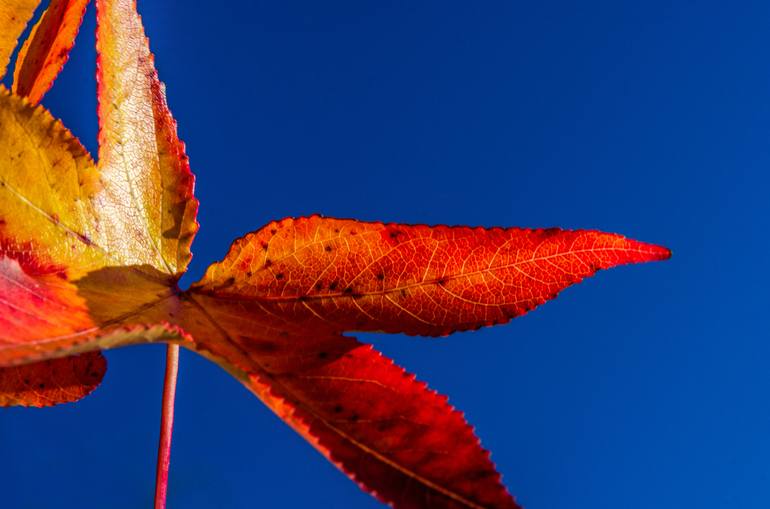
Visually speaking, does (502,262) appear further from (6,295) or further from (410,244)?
(6,295)

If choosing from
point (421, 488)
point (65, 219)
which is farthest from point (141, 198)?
point (421, 488)

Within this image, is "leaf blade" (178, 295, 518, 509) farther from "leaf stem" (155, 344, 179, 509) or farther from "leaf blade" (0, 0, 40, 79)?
"leaf blade" (0, 0, 40, 79)

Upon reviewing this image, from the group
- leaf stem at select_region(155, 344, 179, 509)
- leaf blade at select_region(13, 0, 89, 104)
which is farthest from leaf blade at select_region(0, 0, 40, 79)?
leaf stem at select_region(155, 344, 179, 509)

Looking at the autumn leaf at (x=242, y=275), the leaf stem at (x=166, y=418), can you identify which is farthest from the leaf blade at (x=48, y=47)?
the leaf stem at (x=166, y=418)

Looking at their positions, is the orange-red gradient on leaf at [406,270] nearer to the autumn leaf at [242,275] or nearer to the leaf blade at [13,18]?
the autumn leaf at [242,275]

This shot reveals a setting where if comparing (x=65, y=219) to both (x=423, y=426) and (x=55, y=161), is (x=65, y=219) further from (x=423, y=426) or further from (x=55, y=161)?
(x=423, y=426)

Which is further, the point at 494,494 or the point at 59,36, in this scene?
the point at 59,36

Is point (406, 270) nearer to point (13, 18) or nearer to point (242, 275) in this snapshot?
point (242, 275)

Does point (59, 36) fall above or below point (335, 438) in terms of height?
above

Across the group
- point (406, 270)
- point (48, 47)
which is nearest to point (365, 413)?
point (406, 270)
